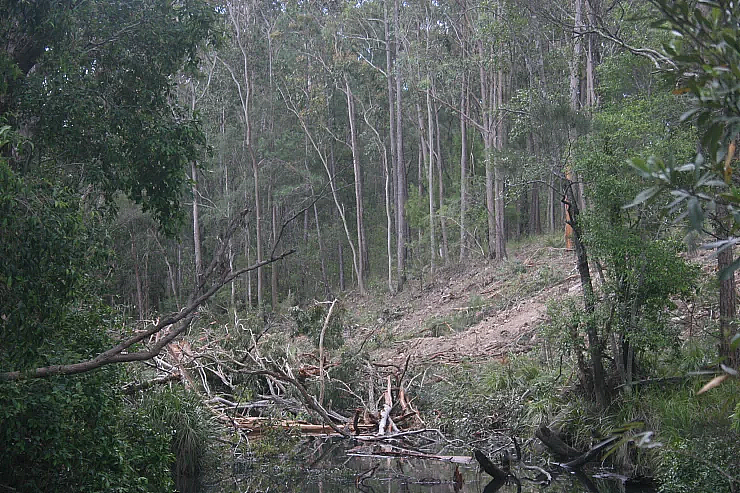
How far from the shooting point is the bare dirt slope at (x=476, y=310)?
17.9m

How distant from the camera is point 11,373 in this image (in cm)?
625

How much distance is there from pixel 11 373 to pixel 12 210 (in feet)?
4.35

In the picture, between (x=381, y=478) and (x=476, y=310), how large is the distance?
1140 centimetres

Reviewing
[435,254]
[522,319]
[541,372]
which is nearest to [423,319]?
[522,319]

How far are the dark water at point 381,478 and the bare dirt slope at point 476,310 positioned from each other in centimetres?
380

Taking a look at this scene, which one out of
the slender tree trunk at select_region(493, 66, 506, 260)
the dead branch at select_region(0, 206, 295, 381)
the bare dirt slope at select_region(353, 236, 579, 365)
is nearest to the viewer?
the dead branch at select_region(0, 206, 295, 381)

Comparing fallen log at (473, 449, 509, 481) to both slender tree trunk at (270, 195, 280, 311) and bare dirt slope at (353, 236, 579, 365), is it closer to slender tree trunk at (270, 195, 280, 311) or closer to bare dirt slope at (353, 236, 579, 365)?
bare dirt slope at (353, 236, 579, 365)

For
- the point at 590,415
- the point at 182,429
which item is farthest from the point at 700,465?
the point at 182,429

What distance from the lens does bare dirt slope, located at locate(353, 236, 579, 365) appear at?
58.6 ft

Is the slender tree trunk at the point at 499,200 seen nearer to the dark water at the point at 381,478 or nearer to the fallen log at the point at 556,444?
the dark water at the point at 381,478

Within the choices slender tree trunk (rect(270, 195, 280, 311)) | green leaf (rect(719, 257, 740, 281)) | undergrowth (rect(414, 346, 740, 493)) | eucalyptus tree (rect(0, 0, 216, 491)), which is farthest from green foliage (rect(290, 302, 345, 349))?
slender tree trunk (rect(270, 195, 280, 311))

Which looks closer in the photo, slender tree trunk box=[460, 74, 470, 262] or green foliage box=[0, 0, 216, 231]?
green foliage box=[0, 0, 216, 231]

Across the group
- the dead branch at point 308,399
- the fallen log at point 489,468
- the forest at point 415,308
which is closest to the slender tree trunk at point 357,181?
the forest at point 415,308

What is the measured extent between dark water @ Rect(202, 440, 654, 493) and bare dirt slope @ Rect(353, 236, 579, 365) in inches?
150
